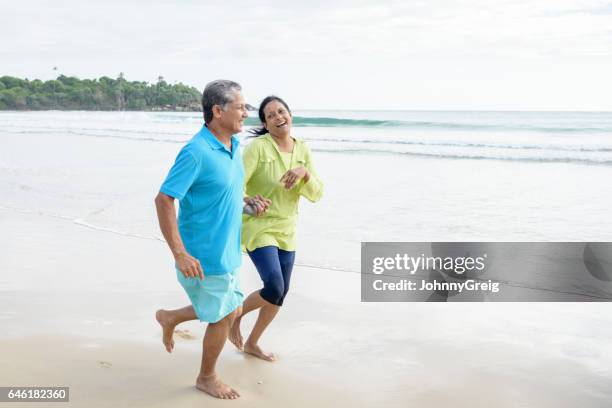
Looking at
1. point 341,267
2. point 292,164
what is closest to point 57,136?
point 341,267

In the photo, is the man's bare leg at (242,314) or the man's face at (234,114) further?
the man's bare leg at (242,314)

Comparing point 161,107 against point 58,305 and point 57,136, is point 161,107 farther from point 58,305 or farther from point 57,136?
point 58,305

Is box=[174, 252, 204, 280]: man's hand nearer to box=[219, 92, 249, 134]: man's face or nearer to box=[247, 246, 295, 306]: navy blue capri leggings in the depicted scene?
box=[219, 92, 249, 134]: man's face

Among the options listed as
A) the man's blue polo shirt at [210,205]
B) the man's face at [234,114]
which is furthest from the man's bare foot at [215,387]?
the man's face at [234,114]

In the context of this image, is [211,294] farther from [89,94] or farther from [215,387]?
[89,94]

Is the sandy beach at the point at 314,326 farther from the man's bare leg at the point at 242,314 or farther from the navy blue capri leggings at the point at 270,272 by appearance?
the navy blue capri leggings at the point at 270,272

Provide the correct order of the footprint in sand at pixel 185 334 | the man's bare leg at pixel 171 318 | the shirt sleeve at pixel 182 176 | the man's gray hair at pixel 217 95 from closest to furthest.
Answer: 1. the shirt sleeve at pixel 182 176
2. the man's gray hair at pixel 217 95
3. the man's bare leg at pixel 171 318
4. the footprint in sand at pixel 185 334

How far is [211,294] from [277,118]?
129cm

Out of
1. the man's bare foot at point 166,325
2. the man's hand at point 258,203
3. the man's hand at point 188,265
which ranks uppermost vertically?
the man's hand at point 258,203

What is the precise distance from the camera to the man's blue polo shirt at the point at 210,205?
3.36 meters

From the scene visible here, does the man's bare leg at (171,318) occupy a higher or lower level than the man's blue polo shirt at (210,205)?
lower

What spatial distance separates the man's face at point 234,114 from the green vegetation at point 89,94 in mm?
51221

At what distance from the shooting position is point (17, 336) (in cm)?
462

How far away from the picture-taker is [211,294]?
138 inches
